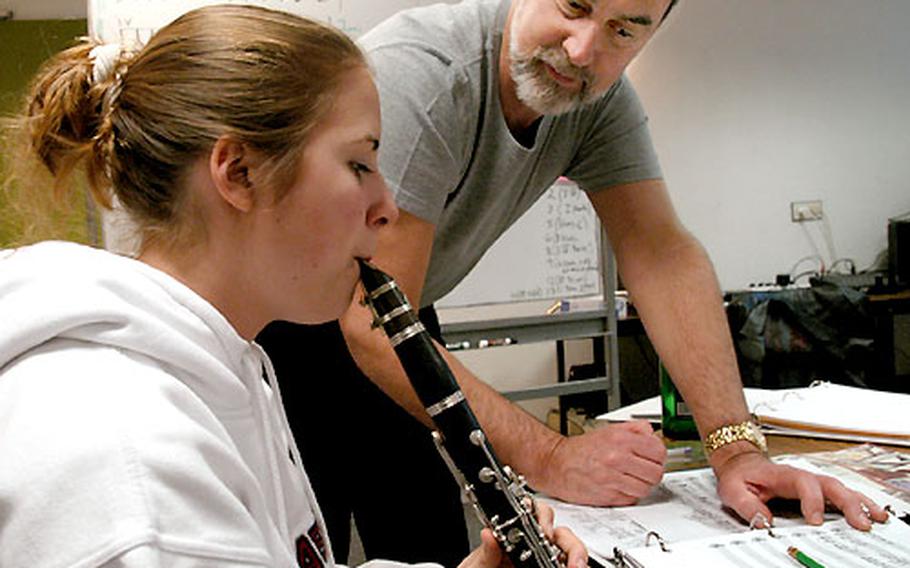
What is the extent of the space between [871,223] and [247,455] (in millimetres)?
4876

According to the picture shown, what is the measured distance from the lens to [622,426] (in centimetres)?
111

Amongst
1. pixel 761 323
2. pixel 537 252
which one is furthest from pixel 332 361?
pixel 761 323

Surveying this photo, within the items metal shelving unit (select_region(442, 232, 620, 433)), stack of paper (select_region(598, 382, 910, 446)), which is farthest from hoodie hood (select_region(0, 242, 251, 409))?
metal shelving unit (select_region(442, 232, 620, 433))

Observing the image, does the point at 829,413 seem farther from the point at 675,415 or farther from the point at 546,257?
the point at 546,257

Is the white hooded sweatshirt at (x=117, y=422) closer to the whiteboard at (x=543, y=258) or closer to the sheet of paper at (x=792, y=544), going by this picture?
the sheet of paper at (x=792, y=544)

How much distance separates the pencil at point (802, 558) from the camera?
2.72ft

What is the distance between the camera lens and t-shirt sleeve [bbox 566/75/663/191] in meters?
1.44

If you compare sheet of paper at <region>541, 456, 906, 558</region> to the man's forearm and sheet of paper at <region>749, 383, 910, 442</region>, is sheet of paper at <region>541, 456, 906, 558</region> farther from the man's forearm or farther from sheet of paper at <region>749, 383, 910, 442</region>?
sheet of paper at <region>749, 383, 910, 442</region>

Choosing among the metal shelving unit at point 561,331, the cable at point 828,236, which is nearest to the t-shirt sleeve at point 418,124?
Answer: the metal shelving unit at point 561,331

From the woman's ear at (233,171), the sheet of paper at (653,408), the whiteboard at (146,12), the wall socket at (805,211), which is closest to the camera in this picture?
the woman's ear at (233,171)

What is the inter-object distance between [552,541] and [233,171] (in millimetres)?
481

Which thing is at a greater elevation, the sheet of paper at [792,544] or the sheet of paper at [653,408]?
the sheet of paper at [653,408]

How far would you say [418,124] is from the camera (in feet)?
3.70

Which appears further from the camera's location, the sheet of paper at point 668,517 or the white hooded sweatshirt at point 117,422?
the sheet of paper at point 668,517
